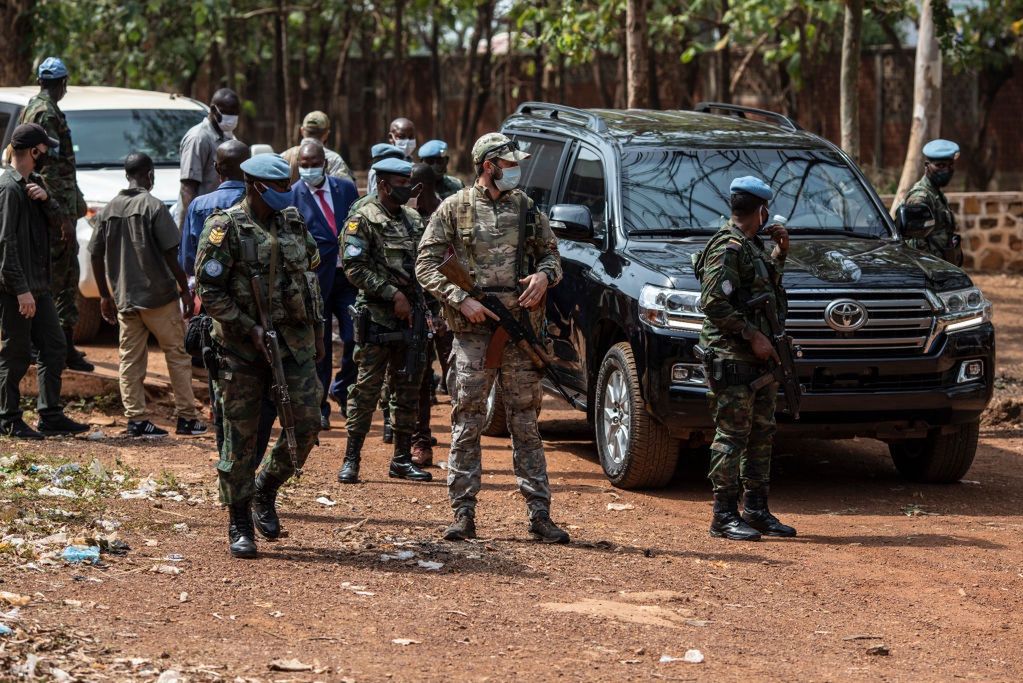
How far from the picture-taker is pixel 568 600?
6230 mm

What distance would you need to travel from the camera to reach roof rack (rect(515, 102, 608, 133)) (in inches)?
374

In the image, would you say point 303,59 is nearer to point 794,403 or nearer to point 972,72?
point 972,72

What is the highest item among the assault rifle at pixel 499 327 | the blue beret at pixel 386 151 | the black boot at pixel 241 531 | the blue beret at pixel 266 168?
the blue beret at pixel 266 168

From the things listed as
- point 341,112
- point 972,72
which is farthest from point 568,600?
point 341,112

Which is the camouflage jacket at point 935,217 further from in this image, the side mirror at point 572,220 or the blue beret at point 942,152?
the side mirror at point 572,220

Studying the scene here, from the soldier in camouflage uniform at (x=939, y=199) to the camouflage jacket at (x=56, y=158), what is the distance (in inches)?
225

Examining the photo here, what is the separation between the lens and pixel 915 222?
351 inches

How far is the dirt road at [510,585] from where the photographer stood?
17.9 ft

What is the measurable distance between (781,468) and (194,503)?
3.67 meters

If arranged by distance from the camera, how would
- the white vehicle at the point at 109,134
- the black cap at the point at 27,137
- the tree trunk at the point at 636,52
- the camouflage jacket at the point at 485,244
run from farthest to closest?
the tree trunk at the point at 636,52, the white vehicle at the point at 109,134, the black cap at the point at 27,137, the camouflage jacket at the point at 485,244

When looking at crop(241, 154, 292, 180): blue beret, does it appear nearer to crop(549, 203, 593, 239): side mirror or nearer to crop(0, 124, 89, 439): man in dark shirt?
crop(549, 203, 593, 239): side mirror

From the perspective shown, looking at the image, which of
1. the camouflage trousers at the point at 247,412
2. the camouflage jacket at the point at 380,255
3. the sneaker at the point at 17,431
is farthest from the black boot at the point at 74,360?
the camouflage trousers at the point at 247,412

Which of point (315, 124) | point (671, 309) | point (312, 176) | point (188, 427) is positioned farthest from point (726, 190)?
point (188, 427)

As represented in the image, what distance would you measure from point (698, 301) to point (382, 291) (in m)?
1.71
